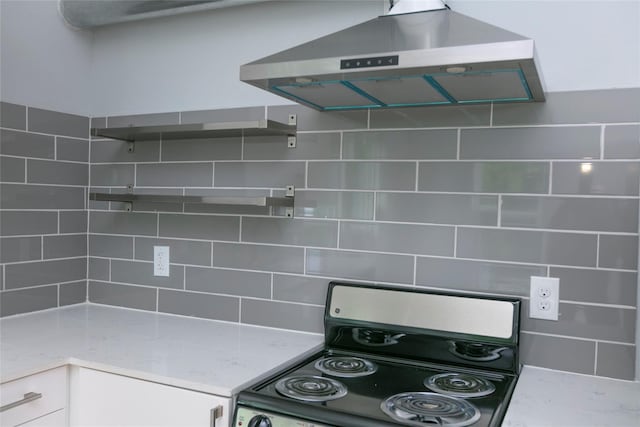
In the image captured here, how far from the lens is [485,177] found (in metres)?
1.65

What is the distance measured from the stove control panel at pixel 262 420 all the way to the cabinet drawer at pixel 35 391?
21.9 inches

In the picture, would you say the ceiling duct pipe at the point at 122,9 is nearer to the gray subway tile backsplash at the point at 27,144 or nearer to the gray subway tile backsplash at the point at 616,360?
the gray subway tile backsplash at the point at 27,144

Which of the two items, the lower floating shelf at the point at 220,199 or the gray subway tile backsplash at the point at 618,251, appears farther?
the lower floating shelf at the point at 220,199

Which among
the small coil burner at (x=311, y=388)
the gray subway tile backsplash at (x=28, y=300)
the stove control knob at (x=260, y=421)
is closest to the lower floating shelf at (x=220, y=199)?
the gray subway tile backsplash at (x=28, y=300)

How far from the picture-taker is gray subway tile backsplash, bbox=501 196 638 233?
4.91ft

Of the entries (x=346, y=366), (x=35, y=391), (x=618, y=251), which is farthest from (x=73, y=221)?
(x=618, y=251)

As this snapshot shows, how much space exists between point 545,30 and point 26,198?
70.9 inches

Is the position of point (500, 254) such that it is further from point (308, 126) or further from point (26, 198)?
point (26, 198)

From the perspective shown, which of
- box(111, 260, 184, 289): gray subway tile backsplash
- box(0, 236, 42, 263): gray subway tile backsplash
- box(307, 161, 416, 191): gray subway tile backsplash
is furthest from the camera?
box(111, 260, 184, 289): gray subway tile backsplash

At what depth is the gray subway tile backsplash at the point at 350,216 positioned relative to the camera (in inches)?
60.4

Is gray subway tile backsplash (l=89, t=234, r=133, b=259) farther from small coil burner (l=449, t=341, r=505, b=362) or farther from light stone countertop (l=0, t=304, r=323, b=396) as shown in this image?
small coil burner (l=449, t=341, r=505, b=362)

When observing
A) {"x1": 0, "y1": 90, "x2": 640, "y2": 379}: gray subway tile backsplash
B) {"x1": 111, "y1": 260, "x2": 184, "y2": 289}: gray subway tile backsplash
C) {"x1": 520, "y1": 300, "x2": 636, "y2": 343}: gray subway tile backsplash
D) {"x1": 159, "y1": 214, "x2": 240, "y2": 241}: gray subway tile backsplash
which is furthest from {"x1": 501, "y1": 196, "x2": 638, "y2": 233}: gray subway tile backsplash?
{"x1": 111, "y1": 260, "x2": 184, "y2": 289}: gray subway tile backsplash

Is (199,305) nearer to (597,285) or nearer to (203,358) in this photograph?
(203,358)

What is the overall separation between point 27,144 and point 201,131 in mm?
696
